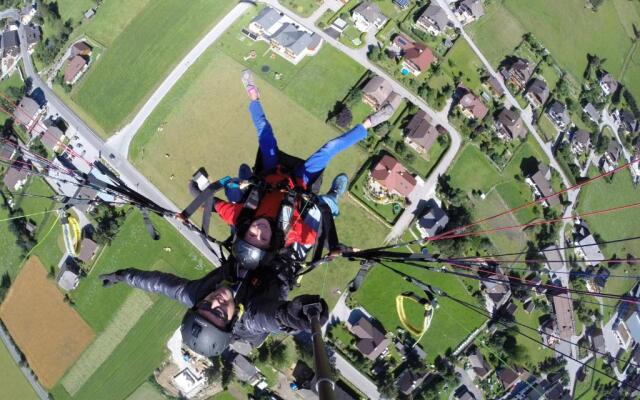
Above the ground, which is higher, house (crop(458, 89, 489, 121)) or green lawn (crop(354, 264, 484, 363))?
house (crop(458, 89, 489, 121))

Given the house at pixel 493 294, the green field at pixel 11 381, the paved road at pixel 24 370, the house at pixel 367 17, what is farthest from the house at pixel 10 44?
the house at pixel 493 294

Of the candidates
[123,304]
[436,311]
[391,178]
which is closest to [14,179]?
[123,304]

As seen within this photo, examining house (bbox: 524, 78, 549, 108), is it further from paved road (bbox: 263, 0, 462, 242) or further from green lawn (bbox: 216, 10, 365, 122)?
green lawn (bbox: 216, 10, 365, 122)

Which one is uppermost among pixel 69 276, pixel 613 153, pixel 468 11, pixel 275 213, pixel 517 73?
pixel 468 11

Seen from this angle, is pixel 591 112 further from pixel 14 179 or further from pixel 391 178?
pixel 14 179

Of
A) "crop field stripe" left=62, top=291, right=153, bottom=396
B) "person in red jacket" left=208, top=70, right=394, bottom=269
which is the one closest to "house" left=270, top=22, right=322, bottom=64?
"person in red jacket" left=208, top=70, right=394, bottom=269

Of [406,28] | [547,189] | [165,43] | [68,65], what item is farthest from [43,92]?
[547,189]
